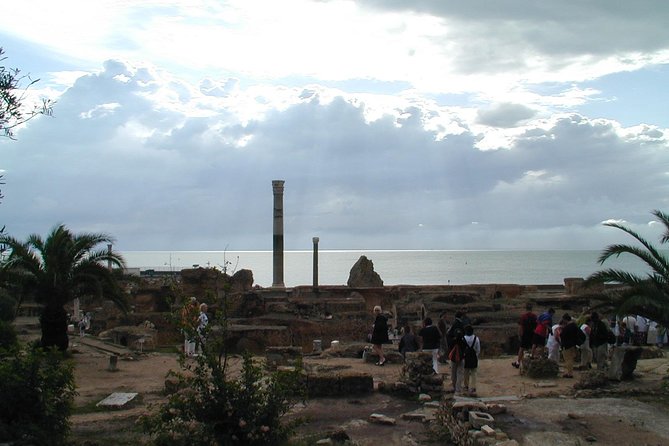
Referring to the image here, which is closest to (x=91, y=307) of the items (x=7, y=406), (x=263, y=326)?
(x=263, y=326)

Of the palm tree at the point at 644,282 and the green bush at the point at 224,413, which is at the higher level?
the palm tree at the point at 644,282

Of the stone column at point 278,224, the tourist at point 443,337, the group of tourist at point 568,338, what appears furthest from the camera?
the stone column at point 278,224

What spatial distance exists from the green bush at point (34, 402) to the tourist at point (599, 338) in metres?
10.5

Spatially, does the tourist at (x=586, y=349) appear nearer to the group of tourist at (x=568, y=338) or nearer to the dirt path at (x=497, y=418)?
the group of tourist at (x=568, y=338)

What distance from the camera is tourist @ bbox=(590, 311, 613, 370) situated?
14430 millimetres

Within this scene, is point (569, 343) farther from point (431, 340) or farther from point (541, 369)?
point (431, 340)

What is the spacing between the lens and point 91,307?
114ft

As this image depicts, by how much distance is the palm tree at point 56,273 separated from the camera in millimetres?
16812

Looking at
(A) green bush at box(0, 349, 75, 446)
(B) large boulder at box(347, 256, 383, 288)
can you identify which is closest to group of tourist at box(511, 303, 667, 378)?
(A) green bush at box(0, 349, 75, 446)

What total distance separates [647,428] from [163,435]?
6502mm

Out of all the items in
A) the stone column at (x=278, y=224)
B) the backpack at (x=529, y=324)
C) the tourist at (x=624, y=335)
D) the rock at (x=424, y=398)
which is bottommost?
the rock at (x=424, y=398)

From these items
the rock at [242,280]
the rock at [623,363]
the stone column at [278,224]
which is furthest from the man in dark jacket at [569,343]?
the stone column at [278,224]

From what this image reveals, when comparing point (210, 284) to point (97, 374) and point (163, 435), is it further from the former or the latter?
point (163, 435)

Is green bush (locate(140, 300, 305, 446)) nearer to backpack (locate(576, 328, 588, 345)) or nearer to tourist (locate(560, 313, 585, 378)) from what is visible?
tourist (locate(560, 313, 585, 378))
